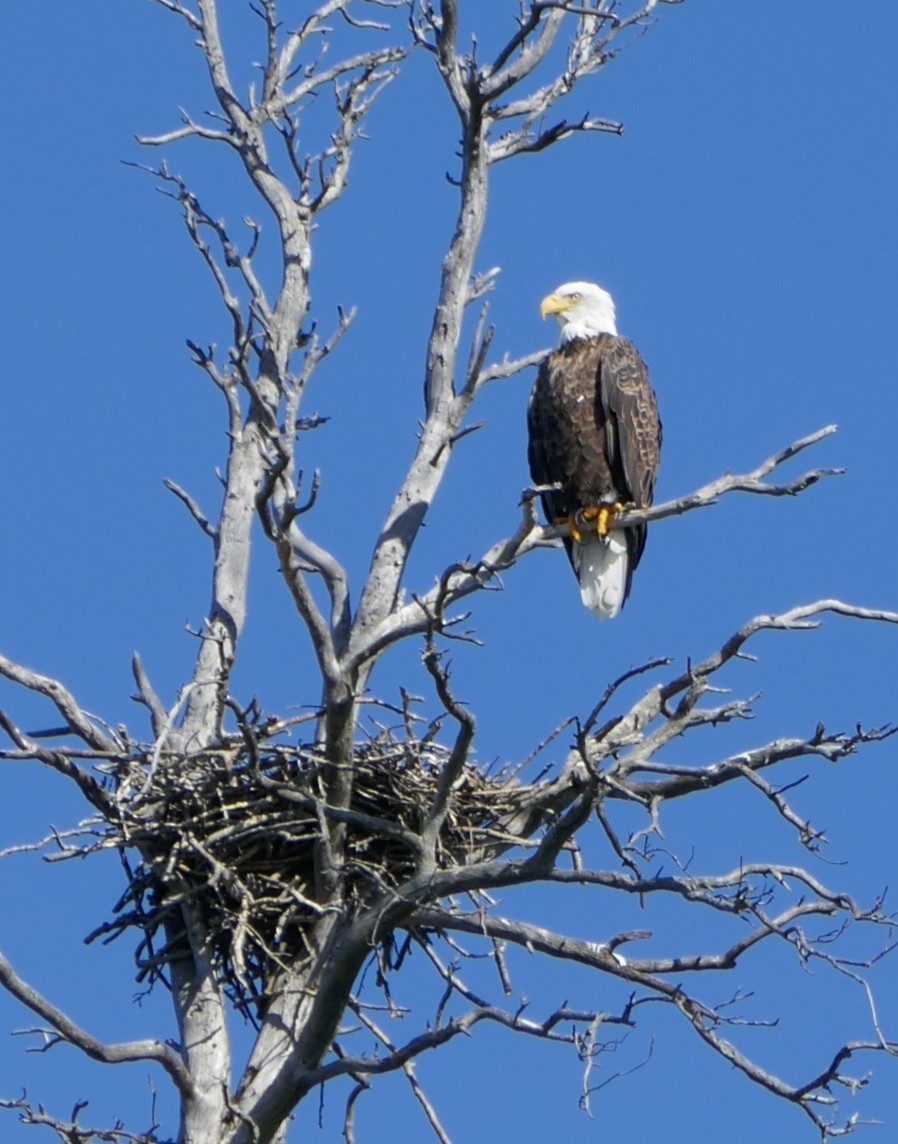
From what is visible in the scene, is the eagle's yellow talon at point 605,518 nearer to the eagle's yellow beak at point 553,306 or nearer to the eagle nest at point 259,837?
the eagle's yellow beak at point 553,306

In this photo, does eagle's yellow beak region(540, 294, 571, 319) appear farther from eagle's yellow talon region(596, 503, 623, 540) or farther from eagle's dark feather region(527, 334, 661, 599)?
eagle's yellow talon region(596, 503, 623, 540)

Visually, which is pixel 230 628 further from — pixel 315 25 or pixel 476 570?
pixel 315 25

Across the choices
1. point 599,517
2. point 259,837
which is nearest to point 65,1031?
point 259,837

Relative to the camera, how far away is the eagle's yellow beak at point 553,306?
9.02 metres

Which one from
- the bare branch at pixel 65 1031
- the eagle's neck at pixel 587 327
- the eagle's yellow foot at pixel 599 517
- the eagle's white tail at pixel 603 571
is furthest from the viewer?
the eagle's neck at pixel 587 327

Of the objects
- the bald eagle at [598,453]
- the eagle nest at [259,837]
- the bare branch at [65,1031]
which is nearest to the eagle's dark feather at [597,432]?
the bald eagle at [598,453]

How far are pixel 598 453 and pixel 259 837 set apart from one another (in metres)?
2.60

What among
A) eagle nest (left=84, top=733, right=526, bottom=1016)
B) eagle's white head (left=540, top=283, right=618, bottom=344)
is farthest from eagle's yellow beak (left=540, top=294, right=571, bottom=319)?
eagle nest (left=84, top=733, right=526, bottom=1016)

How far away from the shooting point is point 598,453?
8578 millimetres

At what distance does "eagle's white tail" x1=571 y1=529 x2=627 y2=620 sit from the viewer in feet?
28.4

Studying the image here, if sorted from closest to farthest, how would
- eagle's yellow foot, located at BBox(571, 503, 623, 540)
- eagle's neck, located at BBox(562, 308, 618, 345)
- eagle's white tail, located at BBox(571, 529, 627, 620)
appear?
eagle's yellow foot, located at BBox(571, 503, 623, 540)
eagle's white tail, located at BBox(571, 529, 627, 620)
eagle's neck, located at BBox(562, 308, 618, 345)

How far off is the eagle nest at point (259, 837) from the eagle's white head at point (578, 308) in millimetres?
2658

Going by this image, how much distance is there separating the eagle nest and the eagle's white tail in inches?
70.8

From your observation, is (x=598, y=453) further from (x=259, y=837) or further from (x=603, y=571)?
(x=259, y=837)
